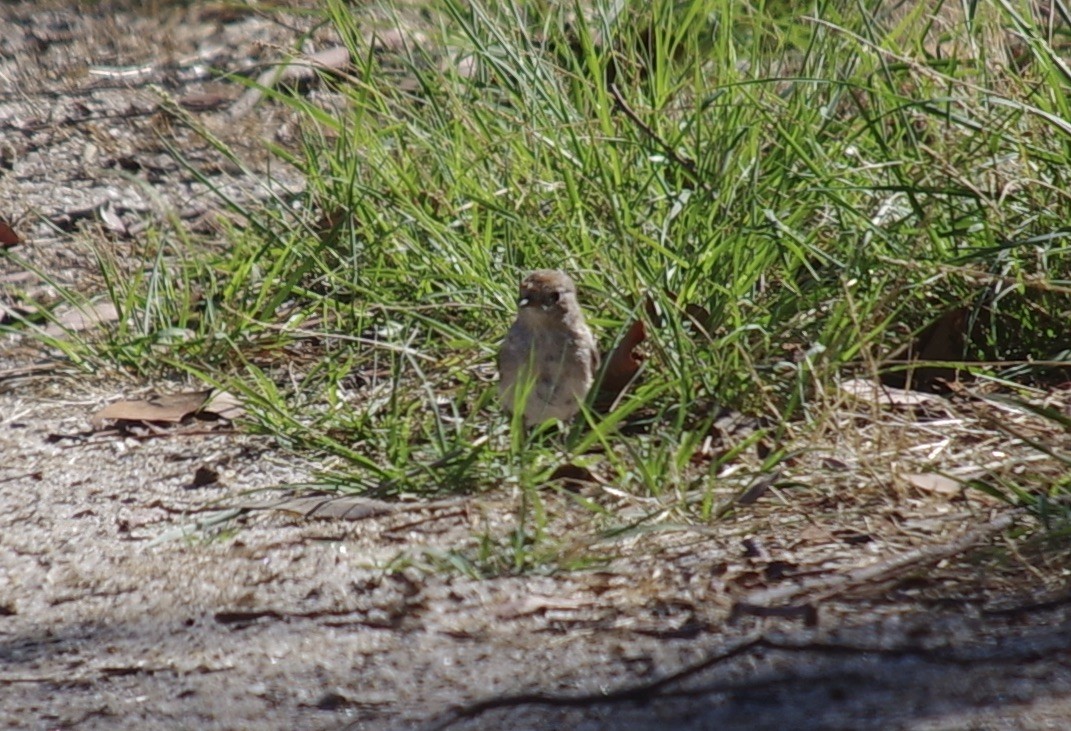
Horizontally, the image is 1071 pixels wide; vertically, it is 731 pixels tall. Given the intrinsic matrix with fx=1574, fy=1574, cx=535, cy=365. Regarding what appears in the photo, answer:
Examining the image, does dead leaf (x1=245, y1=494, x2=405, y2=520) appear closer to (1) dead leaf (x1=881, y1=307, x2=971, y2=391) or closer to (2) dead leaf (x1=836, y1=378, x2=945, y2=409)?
(2) dead leaf (x1=836, y1=378, x2=945, y2=409)

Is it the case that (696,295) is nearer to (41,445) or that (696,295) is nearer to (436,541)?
(436,541)

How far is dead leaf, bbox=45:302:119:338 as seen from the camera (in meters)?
4.91

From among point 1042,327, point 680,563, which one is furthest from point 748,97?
point 680,563

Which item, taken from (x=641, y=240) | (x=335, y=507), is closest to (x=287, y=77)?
(x=641, y=240)

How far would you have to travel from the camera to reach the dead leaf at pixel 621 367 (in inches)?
158

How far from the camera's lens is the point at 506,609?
313 cm

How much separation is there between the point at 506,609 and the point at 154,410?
164 centimetres

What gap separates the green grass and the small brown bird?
10 centimetres

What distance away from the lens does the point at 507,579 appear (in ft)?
10.6

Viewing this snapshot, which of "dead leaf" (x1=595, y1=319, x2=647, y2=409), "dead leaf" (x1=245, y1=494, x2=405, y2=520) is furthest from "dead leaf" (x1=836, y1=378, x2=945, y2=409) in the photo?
"dead leaf" (x1=245, y1=494, x2=405, y2=520)

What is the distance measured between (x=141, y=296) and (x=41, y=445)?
82 centimetres

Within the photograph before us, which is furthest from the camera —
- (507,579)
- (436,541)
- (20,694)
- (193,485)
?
(193,485)

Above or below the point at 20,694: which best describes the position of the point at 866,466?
above

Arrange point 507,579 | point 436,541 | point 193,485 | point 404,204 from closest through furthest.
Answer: point 507,579 < point 436,541 < point 193,485 < point 404,204
